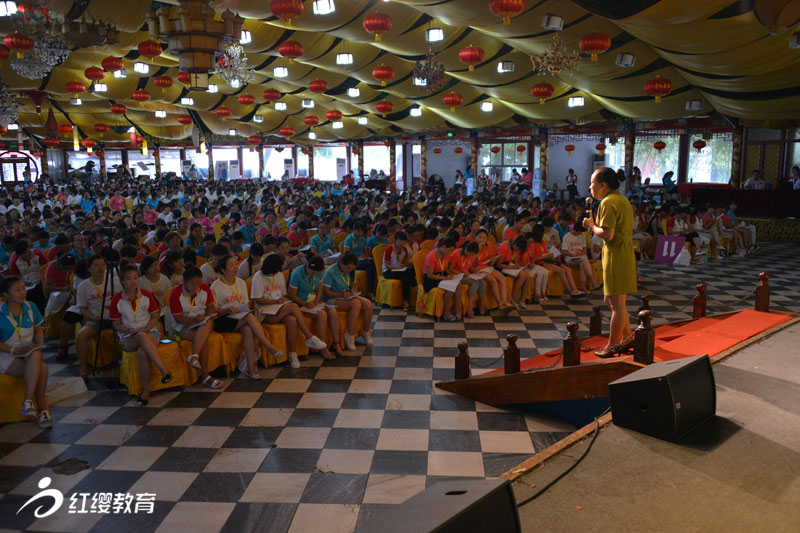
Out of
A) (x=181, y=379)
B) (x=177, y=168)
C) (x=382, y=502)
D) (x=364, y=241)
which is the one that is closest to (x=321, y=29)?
(x=364, y=241)

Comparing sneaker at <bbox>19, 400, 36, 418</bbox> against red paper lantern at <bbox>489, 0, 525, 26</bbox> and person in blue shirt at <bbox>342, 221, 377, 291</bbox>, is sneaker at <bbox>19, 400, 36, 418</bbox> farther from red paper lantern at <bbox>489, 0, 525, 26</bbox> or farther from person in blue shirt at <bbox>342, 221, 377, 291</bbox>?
red paper lantern at <bbox>489, 0, 525, 26</bbox>

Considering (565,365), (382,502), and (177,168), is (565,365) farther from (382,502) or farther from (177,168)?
(177,168)

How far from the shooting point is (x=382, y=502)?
326 centimetres

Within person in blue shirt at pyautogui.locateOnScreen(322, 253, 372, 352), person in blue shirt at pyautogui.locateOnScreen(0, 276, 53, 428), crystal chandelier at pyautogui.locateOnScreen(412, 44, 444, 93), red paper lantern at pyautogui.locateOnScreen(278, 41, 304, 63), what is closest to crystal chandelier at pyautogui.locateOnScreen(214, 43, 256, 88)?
red paper lantern at pyautogui.locateOnScreen(278, 41, 304, 63)

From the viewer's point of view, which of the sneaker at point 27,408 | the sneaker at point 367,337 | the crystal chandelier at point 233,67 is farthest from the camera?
the crystal chandelier at point 233,67

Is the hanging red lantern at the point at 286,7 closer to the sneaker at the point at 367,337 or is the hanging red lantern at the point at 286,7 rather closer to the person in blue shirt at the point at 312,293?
the person in blue shirt at the point at 312,293

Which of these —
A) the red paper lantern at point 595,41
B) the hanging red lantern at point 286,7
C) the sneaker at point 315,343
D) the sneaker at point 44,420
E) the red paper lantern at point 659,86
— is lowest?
the sneaker at point 44,420

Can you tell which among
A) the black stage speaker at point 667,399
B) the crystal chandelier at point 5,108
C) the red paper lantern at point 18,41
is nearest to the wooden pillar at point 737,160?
the black stage speaker at point 667,399

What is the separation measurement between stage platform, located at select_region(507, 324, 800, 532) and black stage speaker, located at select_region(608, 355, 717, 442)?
0.18 ft

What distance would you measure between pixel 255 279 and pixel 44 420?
2.00m

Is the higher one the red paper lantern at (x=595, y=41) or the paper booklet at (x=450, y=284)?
the red paper lantern at (x=595, y=41)

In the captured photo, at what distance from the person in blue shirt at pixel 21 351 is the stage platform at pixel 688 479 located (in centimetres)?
360

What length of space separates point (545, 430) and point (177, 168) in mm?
37654

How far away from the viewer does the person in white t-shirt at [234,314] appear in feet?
17.1
